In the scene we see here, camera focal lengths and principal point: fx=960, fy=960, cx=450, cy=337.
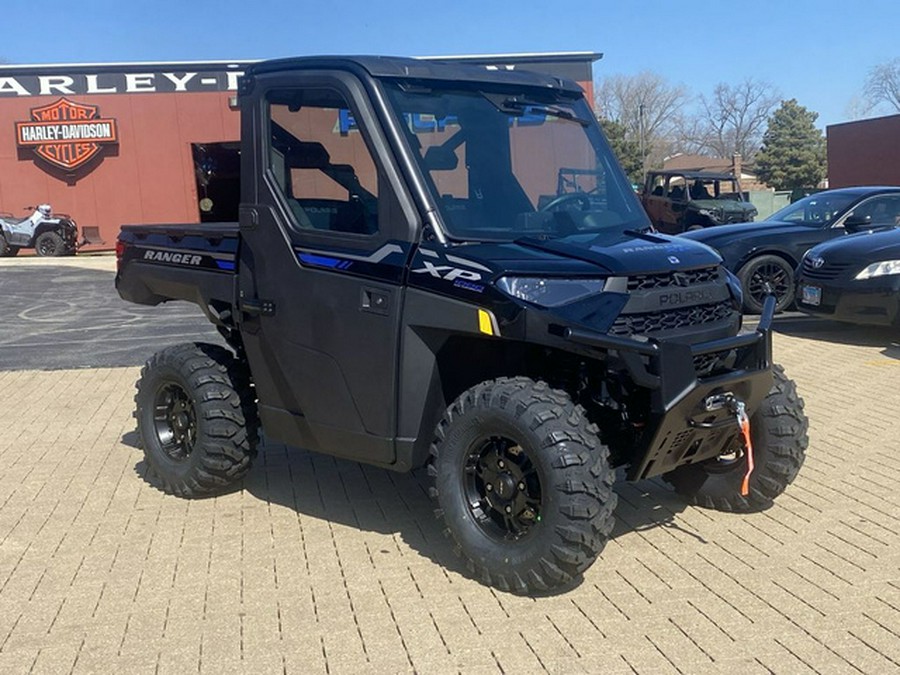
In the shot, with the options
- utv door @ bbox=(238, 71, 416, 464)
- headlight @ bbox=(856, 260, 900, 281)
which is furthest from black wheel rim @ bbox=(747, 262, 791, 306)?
utv door @ bbox=(238, 71, 416, 464)

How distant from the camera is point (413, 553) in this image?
4.68 m

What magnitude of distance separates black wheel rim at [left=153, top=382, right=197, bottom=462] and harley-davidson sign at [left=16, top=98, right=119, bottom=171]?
25.1 meters

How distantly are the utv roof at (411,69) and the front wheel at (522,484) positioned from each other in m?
1.50

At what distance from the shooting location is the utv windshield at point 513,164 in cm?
443

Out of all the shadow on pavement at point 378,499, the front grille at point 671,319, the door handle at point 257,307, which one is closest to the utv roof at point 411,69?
the door handle at point 257,307

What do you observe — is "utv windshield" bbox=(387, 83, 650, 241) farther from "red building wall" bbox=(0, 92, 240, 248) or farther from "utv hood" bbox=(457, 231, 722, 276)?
"red building wall" bbox=(0, 92, 240, 248)

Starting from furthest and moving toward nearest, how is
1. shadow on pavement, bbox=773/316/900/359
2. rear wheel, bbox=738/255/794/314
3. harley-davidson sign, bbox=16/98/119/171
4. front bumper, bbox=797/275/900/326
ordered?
1. harley-davidson sign, bbox=16/98/119/171
2. rear wheel, bbox=738/255/794/314
3. shadow on pavement, bbox=773/316/900/359
4. front bumper, bbox=797/275/900/326

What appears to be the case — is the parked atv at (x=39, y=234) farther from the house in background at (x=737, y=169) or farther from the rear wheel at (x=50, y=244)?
the house in background at (x=737, y=169)

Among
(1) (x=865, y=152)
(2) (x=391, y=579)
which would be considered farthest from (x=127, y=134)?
(1) (x=865, y=152)

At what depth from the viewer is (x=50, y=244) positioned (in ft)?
87.5

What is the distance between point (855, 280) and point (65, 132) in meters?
24.7

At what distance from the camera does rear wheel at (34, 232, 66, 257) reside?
2659 centimetres

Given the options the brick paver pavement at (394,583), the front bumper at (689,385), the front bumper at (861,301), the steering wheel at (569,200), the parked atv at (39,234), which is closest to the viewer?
the brick paver pavement at (394,583)

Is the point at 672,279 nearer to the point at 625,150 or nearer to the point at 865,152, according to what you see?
the point at 865,152
